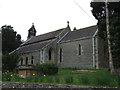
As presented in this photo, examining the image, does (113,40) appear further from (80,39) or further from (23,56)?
(23,56)

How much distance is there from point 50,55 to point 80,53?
753 cm

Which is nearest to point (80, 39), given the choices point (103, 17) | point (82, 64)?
point (82, 64)

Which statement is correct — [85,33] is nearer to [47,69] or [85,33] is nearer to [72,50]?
[72,50]

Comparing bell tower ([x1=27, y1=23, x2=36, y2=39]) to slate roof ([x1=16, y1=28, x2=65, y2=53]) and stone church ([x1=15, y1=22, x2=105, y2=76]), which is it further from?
stone church ([x1=15, y1=22, x2=105, y2=76])

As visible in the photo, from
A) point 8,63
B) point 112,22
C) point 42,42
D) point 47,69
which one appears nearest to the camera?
point 112,22

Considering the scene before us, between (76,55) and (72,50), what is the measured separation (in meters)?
1.39

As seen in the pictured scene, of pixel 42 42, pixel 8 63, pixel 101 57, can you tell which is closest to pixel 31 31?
pixel 42 42

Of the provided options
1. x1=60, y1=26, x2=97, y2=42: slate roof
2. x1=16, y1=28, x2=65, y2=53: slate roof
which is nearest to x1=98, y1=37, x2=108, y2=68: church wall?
x1=60, y1=26, x2=97, y2=42: slate roof

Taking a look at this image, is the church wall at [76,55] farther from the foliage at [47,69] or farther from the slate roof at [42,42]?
the foliage at [47,69]

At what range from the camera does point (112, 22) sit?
17.9m

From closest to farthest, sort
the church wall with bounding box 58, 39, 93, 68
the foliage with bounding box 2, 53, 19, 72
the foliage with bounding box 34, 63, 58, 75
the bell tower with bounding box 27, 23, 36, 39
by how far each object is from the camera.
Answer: the foliage with bounding box 34, 63, 58, 75 < the foliage with bounding box 2, 53, 19, 72 < the church wall with bounding box 58, 39, 93, 68 < the bell tower with bounding box 27, 23, 36, 39

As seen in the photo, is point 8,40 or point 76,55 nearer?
point 76,55

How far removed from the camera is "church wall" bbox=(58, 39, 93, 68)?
2987 centimetres

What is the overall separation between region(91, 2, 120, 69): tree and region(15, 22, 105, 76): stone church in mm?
7586
